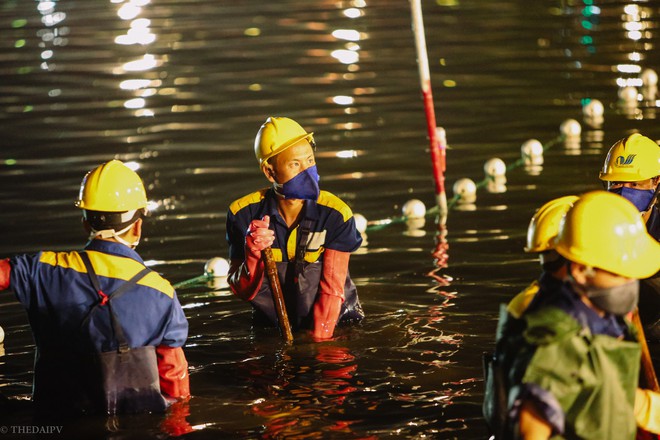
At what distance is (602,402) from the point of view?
4.30 meters

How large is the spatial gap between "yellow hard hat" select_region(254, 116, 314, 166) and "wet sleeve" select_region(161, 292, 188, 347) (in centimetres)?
191

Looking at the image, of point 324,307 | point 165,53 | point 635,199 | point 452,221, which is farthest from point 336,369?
point 165,53

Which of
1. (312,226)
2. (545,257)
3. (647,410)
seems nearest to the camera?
(647,410)

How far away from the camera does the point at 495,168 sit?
43.5 ft

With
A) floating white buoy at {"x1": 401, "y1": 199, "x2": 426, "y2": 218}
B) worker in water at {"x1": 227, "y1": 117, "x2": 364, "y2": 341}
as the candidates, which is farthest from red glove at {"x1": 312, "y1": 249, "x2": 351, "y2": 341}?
floating white buoy at {"x1": 401, "y1": 199, "x2": 426, "y2": 218}

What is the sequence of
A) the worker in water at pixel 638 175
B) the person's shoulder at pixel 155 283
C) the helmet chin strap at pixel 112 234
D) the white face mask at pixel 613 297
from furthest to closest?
the worker in water at pixel 638 175
the helmet chin strap at pixel 112 234
the person's shoulder at pixel 155 283
the white face mask at pixel 613 297

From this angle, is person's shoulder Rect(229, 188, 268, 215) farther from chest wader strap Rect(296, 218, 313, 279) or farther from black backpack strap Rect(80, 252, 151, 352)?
black backpack strap Rect(80, 252, 151, 352)

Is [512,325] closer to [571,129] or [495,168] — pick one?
[495,168]

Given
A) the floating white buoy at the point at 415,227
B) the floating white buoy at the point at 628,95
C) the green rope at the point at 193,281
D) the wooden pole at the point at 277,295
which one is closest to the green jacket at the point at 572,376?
the wooden pole at the point at 277,295

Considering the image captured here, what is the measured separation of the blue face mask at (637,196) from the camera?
24.3ft

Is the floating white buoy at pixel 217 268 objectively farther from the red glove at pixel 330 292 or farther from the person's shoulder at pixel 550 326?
the person's shoulder at pixel 550 326

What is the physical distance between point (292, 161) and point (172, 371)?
1.93m

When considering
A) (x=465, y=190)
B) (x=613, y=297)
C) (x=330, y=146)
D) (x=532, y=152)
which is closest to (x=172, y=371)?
(x=613, y=297)

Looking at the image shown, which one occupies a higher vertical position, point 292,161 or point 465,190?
point 292,161
